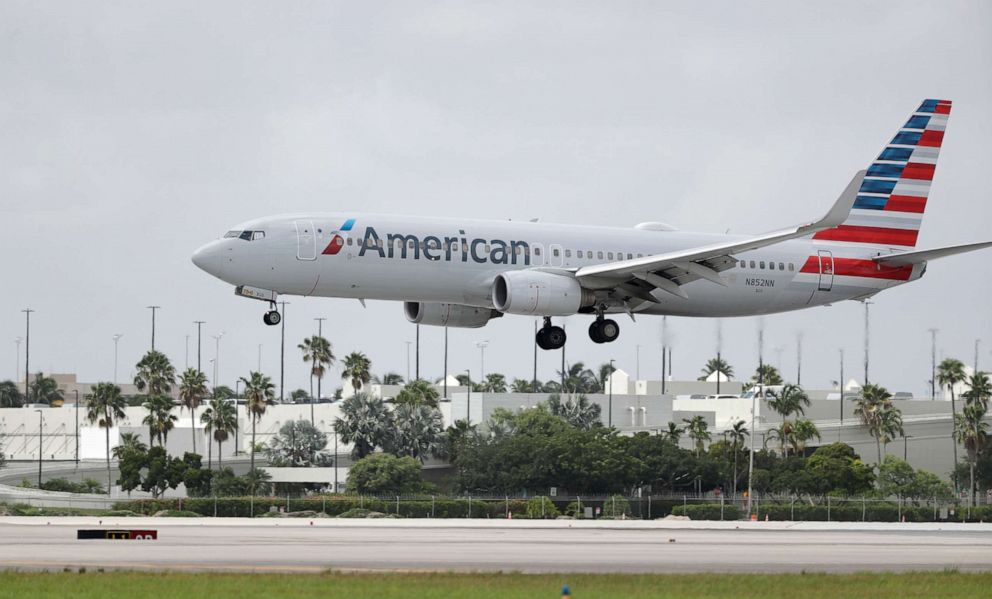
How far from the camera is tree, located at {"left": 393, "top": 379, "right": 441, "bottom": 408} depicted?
540 feet

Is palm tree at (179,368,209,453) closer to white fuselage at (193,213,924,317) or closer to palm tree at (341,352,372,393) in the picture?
palm tree at (341,352,372,393)

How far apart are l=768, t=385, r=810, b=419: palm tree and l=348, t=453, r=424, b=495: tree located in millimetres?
51501

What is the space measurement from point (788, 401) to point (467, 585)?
135431 mm

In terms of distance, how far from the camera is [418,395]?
166875mm

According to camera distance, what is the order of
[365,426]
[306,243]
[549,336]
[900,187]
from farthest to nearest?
[365,426], [900,187], [549,336], [306,243]

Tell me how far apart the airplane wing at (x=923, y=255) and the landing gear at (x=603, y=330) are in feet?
36.1

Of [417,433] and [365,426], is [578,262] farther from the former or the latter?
[365,426]

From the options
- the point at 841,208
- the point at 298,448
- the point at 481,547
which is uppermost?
the point at 841,208

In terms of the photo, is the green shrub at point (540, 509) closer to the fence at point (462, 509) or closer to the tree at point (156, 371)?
the fence at point (462, 509)

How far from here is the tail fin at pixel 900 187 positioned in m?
59.5

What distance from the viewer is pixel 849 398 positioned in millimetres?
173000

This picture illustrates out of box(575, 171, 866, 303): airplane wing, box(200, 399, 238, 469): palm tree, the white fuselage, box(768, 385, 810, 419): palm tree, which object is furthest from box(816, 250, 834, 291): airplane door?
box(200, 399, 238, 469): palm tree

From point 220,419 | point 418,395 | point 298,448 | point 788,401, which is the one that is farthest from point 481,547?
point 788,401

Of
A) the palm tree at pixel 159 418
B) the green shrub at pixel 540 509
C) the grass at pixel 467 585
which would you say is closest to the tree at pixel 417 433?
the palm tree at pixel 159 418
